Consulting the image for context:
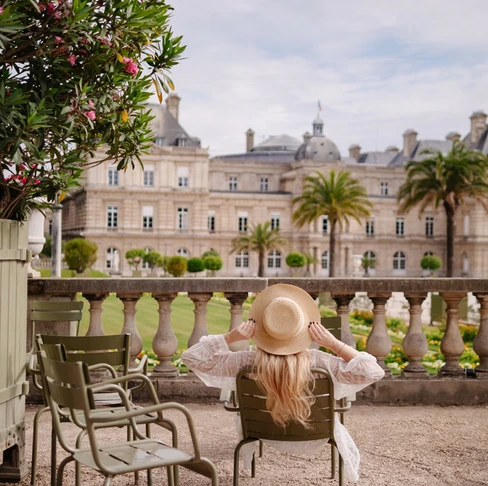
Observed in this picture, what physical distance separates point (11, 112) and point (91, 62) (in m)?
0.62

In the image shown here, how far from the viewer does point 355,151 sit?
8025 cm

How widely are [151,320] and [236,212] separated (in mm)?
49043

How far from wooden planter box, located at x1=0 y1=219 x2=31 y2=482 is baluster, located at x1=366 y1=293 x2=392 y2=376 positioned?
9.26 feet

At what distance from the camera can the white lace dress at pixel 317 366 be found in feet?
11.8

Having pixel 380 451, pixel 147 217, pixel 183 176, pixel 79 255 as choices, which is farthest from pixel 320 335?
pixel 183 176

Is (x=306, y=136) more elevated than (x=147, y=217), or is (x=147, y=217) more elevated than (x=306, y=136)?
(x=306, y=136)

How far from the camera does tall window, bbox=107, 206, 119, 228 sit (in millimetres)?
59438

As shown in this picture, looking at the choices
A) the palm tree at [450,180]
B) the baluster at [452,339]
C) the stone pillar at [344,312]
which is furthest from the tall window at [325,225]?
the stone pillar at [344,312]

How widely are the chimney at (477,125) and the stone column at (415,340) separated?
6475 centimetres

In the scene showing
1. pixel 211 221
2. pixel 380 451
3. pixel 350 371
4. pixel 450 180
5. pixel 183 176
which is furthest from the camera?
pixel 211 221

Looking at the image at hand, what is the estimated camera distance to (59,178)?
14.0 feet

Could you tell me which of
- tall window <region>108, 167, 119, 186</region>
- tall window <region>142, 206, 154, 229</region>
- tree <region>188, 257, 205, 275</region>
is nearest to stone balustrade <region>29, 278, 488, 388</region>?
tree <region>188, 257, 205, 275</region>

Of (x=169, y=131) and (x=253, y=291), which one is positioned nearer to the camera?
(x=253, y=291)

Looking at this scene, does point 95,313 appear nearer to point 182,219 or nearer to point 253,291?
point 253,291
